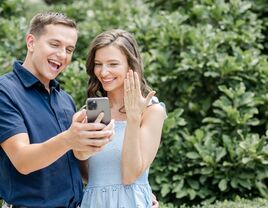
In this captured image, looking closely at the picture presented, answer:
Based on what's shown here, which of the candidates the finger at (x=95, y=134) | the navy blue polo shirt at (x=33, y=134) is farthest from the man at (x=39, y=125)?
the finger at (x=95, y=134)

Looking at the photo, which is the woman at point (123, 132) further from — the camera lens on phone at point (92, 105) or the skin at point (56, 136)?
the camera lens on phone at point (92, 105)

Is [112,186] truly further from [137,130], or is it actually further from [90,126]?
[90,126]

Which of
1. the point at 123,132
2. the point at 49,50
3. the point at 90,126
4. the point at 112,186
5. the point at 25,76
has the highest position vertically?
the point at 49,50

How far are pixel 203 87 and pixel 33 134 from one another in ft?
9.04

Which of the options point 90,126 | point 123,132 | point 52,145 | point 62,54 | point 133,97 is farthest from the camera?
point 123,132

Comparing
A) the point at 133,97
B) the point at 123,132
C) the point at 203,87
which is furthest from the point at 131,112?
the point at 203,87

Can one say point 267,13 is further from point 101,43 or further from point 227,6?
point 101,43

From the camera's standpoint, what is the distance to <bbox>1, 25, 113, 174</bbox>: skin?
2.30 m

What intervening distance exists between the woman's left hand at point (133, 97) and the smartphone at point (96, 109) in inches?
12.7

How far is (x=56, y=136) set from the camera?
2.37m

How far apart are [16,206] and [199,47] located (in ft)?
9.12

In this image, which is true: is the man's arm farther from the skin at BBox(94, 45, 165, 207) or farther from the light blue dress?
the light blue dress

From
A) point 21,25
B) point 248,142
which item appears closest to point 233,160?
point 248,142

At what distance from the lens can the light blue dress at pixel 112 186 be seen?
2.91m
